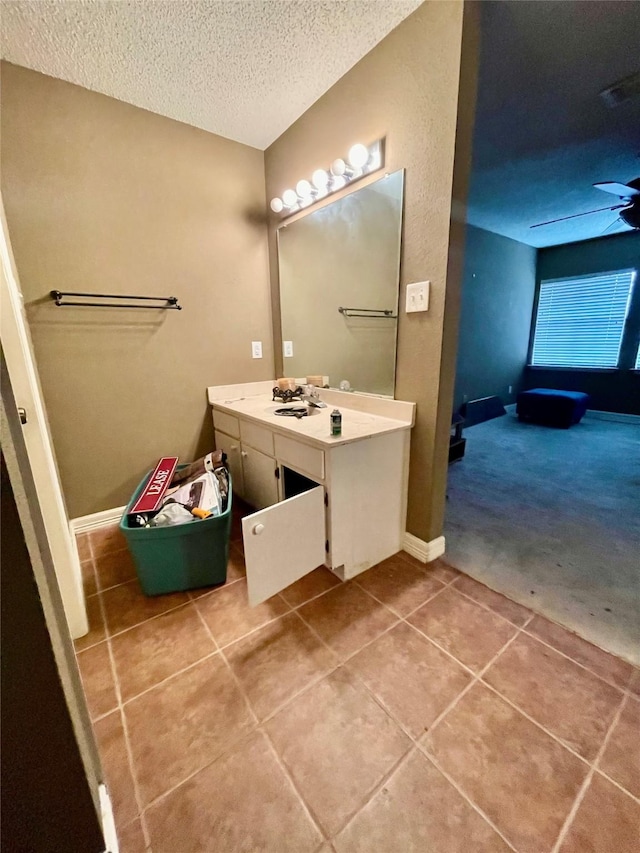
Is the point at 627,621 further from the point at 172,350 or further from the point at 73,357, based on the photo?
the point at 73,357

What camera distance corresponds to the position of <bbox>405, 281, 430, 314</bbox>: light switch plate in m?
1.39

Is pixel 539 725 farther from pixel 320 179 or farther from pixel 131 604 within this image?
pixel 320 179

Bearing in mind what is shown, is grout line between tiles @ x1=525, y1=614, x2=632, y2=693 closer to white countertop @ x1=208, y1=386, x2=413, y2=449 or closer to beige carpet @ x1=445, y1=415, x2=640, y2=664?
beige carpet @ x1=445, y1=415, x2=640, y2=664

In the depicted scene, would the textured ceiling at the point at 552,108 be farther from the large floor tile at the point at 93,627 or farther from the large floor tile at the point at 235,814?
the large floor tile at the point at 93,627

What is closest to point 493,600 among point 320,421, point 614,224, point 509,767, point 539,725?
point 539,725

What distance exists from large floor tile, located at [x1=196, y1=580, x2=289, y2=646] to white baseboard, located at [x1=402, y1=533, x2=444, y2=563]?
683 mm

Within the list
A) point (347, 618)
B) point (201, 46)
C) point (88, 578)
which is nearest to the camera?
point (347, 618)

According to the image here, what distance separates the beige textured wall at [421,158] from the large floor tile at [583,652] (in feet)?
1.72

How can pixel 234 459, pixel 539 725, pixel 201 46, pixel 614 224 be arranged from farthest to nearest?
pixel 614 224
pixel 234 459
pixel 201 46
pixel 539 725

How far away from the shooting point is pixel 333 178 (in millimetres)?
1699

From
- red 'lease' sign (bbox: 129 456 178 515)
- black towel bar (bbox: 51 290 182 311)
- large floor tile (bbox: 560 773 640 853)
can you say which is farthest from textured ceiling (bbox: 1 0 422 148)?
large floor tile (bbox: 560 773 640 853)

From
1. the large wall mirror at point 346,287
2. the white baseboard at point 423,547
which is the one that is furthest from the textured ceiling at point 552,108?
the white baseboard at point 423,547

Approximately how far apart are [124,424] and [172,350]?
0.53m

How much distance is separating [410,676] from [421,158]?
1.93 metres
